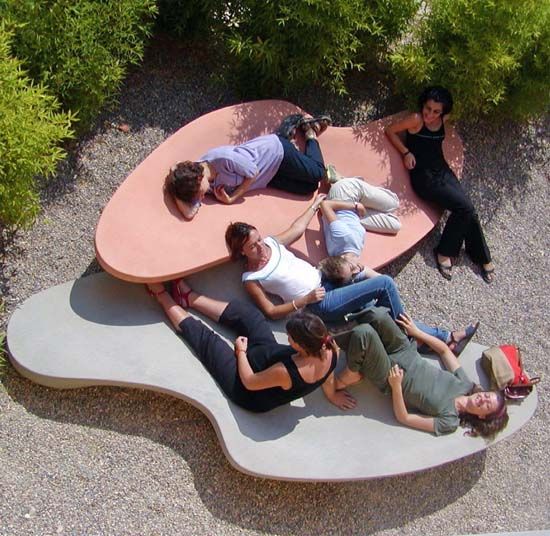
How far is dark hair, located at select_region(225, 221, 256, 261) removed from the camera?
468 cm

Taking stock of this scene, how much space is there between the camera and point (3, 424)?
14.2ft

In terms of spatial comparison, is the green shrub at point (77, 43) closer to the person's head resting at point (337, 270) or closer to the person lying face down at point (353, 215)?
the person lying face down at point (353, 215)

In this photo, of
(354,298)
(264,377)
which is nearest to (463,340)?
(354,298)

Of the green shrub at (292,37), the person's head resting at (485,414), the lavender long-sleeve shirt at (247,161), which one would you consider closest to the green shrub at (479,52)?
the green shrub at (292,37)

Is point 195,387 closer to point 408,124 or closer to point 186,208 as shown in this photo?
point 186,208

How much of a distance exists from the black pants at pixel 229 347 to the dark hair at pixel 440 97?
2005 millimetres

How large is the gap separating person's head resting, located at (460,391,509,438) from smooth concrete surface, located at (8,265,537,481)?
0.07 m

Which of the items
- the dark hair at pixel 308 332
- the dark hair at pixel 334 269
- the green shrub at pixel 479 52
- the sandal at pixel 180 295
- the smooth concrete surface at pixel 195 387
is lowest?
the smooth concrete surface at pixel 195 387

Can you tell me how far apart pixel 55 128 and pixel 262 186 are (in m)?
1.37

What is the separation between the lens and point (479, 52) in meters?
5.54

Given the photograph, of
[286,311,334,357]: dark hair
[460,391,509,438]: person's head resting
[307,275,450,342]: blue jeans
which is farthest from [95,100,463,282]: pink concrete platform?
[460,391,509,438]: person's head resting

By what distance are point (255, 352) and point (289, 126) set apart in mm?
1669

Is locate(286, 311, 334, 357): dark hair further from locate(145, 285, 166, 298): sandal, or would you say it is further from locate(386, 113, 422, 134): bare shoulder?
locate(386, 113, 422, 134): bare shoulder

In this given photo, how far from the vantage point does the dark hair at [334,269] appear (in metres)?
4.89
